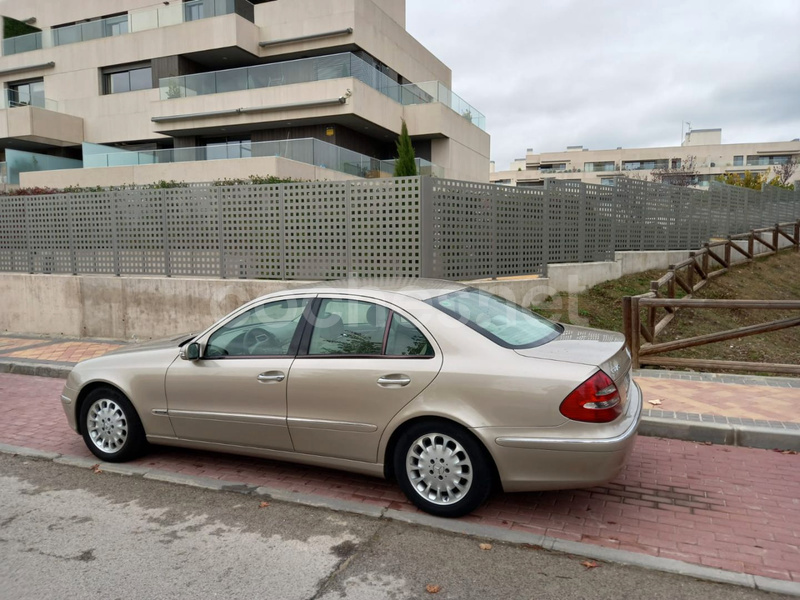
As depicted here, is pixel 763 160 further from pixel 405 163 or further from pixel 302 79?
pixel 405 163

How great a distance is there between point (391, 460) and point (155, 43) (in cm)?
2973

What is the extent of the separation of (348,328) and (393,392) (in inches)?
25.4

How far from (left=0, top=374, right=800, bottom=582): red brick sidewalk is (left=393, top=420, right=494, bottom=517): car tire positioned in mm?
195

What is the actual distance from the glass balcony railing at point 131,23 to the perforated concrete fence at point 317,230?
17491 millimetres

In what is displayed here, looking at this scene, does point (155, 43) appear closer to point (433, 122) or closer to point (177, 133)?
point (177, 133)

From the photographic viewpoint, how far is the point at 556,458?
11.8 ft

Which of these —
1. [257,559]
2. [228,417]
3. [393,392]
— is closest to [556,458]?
[393,392]

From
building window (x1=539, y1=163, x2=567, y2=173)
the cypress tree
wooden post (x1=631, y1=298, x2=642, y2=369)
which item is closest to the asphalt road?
wooden post (x1=631, y1=298, x2=642, y2=369)

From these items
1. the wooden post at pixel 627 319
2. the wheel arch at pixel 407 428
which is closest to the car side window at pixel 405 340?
the wheel arch at pixel 407 428

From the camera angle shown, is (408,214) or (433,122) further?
(433,122)

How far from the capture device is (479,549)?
3539 mm

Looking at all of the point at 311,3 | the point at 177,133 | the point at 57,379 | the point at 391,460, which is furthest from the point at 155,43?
the point at 391,460

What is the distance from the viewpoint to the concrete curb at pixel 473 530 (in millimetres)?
3154

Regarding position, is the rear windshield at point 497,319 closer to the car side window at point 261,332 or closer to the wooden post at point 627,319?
the car side window at point 261,332
